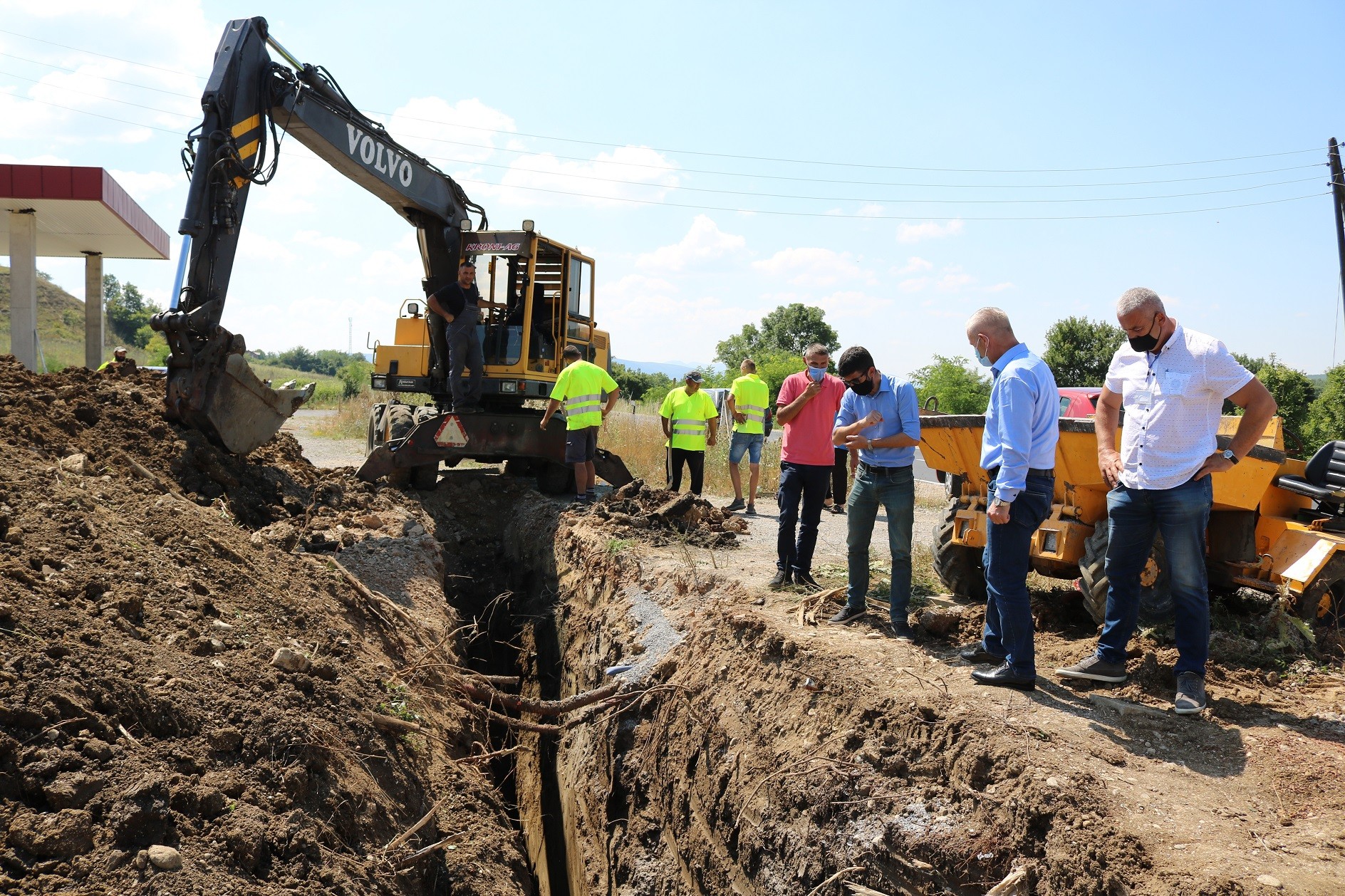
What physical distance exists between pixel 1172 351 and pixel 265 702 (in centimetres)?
441

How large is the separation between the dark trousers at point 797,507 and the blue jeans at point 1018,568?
6.85 ft

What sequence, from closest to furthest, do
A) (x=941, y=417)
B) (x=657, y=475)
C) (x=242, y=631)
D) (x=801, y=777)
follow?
(x=801, y=777)
(x=242, y=631)
(x=941, y=417)
(x=657, y=475)

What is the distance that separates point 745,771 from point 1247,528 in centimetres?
331

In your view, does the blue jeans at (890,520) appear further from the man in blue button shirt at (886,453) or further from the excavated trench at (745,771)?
the excavated trench at (745,771)

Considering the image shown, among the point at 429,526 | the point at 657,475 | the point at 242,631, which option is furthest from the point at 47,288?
the point at 242,631

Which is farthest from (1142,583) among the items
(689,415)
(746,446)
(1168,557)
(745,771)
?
(746,446)

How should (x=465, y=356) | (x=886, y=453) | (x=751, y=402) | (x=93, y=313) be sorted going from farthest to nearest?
(x=93, y=313) < (x=751, y=402) < (x=465, y=356) < (x=886, y=453)

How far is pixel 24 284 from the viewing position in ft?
53.0

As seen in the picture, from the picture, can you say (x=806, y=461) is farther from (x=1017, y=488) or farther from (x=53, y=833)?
(x=53, y=833)

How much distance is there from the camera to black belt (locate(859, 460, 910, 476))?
18.4ft

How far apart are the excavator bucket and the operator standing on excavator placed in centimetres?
194

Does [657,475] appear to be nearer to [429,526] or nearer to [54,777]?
[429,526]

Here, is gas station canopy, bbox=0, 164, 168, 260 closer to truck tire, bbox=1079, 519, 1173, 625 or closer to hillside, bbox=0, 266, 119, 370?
hillside, bbox=0, 266, 119, 370

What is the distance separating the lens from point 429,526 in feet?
30.9
